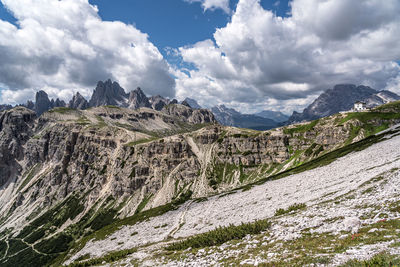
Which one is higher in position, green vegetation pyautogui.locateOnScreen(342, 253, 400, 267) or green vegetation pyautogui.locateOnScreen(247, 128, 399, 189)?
green vegetation pyautogui.locateOnScreen(342, 253, 400, 267)

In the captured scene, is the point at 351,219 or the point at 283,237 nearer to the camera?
the point at 351,219

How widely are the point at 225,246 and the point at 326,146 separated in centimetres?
18281

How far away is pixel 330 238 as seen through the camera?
1930cm

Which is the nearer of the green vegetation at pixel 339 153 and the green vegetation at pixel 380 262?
the green vegetation at pixel 380 262

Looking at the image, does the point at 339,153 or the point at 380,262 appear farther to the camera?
the point at 339,153

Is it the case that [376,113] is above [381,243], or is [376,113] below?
above

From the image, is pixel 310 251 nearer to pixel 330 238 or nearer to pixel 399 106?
pixel 330 238

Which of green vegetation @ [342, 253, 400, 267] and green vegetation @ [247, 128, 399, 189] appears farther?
green vegetation @ [247, 128, 399, 189]

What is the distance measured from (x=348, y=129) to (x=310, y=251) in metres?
195

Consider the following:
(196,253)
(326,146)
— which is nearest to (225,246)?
(196,253)

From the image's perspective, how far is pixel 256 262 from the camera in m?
18.4

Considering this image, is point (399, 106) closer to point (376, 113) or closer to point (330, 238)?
point (376, 113)

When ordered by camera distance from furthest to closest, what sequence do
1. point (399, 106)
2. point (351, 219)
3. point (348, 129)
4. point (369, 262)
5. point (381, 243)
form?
point (399, 106) → point (348, 129) → point (351, 219) → point (381, 243) → point (369, 262)

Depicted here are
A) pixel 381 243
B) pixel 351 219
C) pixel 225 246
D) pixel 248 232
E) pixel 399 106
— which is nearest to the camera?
pixel 381 243
